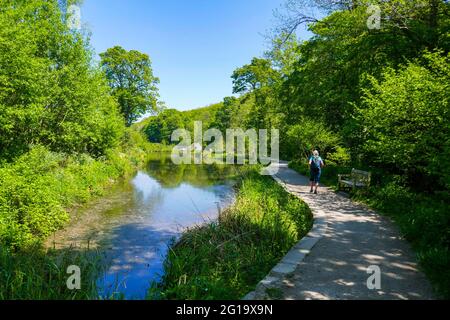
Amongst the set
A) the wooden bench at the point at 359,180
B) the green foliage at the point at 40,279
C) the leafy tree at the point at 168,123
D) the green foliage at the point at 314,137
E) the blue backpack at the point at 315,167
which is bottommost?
the green foliage at the point at 40,279

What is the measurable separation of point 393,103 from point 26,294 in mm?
10989

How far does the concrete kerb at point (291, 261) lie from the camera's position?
479cm

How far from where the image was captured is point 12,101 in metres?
12.0

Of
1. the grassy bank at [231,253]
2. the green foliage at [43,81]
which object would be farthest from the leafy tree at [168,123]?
the grassy bank at [231,253]

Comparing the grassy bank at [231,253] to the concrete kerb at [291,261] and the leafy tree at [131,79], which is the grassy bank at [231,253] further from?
the leafy tree at [131,79]

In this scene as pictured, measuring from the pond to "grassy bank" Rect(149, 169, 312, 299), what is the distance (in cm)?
84

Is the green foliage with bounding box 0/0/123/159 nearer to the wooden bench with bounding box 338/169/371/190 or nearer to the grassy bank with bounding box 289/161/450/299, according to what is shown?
the wooden bench with bounding box 338/169/371/190

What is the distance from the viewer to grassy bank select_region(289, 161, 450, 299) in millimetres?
5219

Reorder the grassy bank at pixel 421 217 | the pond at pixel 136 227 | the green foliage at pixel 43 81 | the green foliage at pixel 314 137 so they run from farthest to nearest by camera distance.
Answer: the green foliage at pixel 314 137 → the green foliage at pixel 43 81 → the pond at pixel 136 227 → the grassy bank at pixel 421 217

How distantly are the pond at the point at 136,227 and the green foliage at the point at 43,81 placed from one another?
4.23 metres
